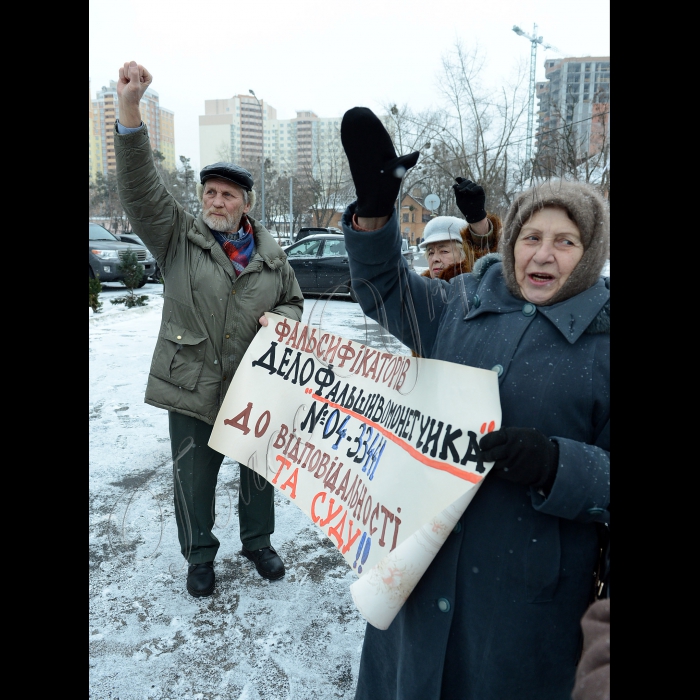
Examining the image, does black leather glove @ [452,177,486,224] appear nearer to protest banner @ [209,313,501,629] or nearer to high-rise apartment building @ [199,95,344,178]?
high-rise apartment building @ [199,95,344,178]

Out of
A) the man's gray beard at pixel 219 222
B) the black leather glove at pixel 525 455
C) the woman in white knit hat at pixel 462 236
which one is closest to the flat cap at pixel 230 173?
the man's gray beard at pixel 219 222

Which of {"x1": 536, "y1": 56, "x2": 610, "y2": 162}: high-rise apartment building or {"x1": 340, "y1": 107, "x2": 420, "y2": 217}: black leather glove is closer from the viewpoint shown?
{"x1": 536, "y1": 56, "x2": 610, "y2": 162}: high-rise apartment building

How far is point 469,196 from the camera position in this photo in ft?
4.56

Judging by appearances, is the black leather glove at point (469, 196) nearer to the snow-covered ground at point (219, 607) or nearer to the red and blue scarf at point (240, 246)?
the snow-covered ground at point (219, 607)

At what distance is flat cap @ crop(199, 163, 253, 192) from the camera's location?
7.11 ft

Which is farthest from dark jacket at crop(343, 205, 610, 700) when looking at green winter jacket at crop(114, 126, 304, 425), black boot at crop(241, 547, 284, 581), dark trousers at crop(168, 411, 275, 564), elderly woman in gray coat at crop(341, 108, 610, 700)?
black boot at crop(241, 547, 284, 581)

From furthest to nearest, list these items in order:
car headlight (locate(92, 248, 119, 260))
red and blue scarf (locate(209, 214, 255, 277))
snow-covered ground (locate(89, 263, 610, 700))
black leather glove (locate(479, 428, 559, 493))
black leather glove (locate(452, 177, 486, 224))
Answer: car headlight (locate(92, 248, 119, 260)), red and blue scarf (locate(209, 214, 255, 277)), snow-covered ground (locate(89, 263, 610, 700)), black leather glove (locate(452, 177, 486, 224)), black leather glove (locate(479, 428, 559, 493))

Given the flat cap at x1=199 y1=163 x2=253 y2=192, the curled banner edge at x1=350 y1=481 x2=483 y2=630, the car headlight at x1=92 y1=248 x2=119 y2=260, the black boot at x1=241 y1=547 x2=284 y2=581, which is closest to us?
the curled banner edge at x1=350 y1=481 x2=483 y2=630

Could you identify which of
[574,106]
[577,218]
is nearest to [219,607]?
[577,218]

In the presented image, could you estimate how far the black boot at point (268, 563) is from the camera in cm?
262

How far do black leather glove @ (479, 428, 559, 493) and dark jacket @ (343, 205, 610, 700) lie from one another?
21mm
